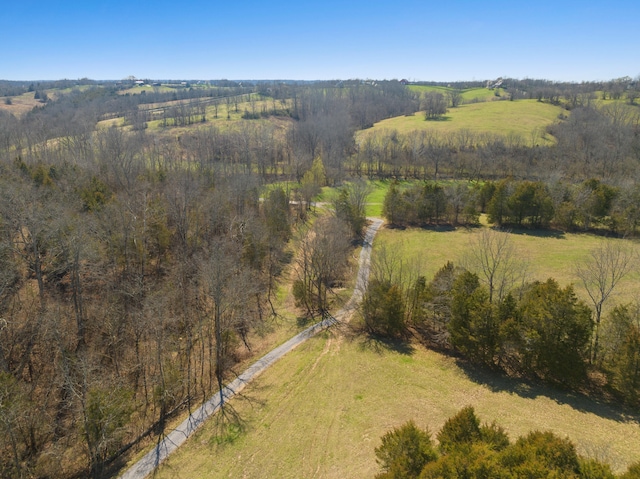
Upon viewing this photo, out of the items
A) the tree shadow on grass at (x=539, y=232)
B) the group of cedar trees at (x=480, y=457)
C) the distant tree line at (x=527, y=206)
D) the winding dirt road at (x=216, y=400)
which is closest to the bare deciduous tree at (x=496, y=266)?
the tree shadow on grass at (x=539, y=232)

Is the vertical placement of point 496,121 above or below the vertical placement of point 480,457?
above

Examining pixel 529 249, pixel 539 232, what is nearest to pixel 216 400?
pixel 529 249

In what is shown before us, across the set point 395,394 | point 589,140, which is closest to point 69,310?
point 395,394

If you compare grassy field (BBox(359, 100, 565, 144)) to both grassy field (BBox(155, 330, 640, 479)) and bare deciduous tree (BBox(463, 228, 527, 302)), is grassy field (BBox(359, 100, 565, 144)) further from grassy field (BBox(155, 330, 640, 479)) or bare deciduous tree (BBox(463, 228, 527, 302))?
→ grassy field (BBox(155, 330, 640, 479))

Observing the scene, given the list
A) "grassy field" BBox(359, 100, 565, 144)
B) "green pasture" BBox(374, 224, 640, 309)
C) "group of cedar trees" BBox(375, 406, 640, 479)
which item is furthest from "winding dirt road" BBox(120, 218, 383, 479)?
"grassy field" BBox(359, 100, 565, 144)

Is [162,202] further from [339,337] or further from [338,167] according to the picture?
[338,167]

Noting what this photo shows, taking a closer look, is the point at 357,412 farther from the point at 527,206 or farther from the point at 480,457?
the point at 527,206

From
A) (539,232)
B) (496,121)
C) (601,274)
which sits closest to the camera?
(601,274)
